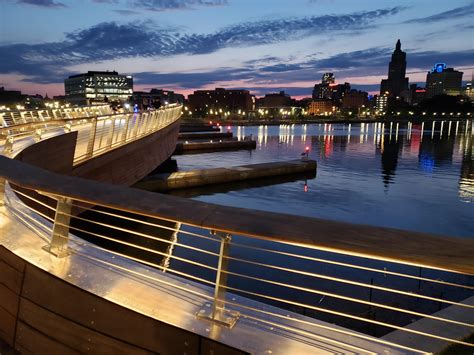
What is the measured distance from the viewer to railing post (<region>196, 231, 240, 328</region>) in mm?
2430

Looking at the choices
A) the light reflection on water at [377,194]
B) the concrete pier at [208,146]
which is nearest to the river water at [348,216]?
the light reflection on water at [377,194]

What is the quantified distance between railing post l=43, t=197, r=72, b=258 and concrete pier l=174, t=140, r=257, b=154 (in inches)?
1776

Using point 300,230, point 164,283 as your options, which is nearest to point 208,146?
point 164,283

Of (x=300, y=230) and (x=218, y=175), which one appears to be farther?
(x=218, y=175)

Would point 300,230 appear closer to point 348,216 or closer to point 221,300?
point 221,300

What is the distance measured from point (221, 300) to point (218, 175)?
2490 centimetres

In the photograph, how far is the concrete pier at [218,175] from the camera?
2378 cm

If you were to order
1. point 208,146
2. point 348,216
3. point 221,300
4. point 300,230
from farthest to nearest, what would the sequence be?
1. point 208,146
2. point 348,216
3. point 221,300
4. point 300,230

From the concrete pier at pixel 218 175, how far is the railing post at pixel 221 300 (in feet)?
66.2

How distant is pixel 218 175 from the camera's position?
27.4 m

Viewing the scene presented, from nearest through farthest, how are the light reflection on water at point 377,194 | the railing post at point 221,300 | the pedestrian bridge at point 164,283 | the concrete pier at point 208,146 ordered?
the pedestrian bridge at point 164,283, the railing post at point 221,300, the light reflection on water at point 377,194, the concrete pier at point 208,146

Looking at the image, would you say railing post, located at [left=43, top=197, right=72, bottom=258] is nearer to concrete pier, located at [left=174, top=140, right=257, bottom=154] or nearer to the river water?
the river water

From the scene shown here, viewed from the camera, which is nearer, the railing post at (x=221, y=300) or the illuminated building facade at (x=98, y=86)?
the railing post at (x=221, y=300)

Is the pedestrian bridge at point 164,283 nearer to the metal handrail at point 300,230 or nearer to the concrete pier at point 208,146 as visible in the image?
the metal handrail at point 300,230
